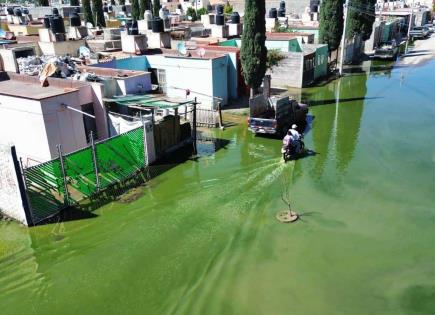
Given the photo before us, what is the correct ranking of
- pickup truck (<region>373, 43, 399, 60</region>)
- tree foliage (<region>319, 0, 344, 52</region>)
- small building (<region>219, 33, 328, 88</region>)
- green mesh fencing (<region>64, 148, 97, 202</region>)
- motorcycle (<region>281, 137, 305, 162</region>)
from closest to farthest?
green mesh fencing (<region>64, 148, 97, 202</region>)
motorcycle (<region>281, 137, 305, 162</region>)
small building (<region>219, 33, 328, 88</region>)
tree foliage (<region>319, 0, 344, 52</region>)
pickup truck (<region>373, 43, 399, 60</region>)

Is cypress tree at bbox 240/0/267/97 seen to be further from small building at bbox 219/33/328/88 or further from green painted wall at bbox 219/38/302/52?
green painted wall at bbox 219/38/302/52

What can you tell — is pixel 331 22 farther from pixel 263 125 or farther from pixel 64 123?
pixel 64 123

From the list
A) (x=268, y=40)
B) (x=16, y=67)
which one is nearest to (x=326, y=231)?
(x=16, y=67)

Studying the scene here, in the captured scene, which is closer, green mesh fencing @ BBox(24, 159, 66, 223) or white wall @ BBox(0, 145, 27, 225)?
white wall @ BBox(0, 145, 27, 225)

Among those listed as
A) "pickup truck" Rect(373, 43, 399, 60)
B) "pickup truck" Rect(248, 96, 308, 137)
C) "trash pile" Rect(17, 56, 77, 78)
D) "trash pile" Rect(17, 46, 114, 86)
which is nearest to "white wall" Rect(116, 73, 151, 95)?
"trash pile" Rect(17, 46, 114, 86)

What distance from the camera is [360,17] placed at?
41.8 m

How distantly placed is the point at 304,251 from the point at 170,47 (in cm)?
2440

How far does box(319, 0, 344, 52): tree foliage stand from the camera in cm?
3550

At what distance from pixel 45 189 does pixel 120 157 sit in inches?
137

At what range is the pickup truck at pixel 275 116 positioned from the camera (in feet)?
65.2

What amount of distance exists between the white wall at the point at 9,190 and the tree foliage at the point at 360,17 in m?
39.2

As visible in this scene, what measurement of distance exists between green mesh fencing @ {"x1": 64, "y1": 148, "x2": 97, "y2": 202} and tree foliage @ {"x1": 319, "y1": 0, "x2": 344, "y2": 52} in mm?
29490

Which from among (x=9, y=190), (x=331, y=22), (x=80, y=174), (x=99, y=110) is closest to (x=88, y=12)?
(x=331, y=22)

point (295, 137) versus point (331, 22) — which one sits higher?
point (331, 22)
